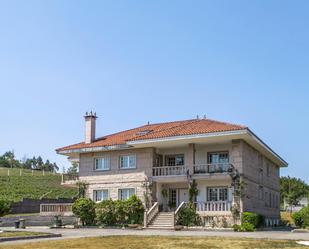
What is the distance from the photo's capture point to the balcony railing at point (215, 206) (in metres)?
35.7

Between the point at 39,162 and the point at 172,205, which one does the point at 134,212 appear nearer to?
the point at 172,205

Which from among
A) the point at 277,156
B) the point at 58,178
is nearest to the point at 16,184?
the point at 58,178

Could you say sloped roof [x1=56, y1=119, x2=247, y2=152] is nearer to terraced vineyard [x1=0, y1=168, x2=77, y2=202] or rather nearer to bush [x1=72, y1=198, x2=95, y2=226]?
bush [x1=72, y1=198, x2=95, y2=226]

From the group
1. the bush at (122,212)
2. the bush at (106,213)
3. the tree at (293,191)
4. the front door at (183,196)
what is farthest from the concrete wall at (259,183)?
the tree at (293,191)

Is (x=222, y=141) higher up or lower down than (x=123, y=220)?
higher up

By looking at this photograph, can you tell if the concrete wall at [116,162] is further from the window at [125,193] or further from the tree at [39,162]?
the tree at [39,162]

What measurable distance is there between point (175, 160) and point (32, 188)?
41510mm

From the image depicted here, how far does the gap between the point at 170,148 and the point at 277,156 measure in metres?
11.1

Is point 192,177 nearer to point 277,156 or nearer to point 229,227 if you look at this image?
point 229,227

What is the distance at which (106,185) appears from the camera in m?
41.6

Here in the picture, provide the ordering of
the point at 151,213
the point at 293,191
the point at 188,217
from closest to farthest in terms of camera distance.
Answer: the point at 188,217 < the point at 151,213 < the point at 293,191

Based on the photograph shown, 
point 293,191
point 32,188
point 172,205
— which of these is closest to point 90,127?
point 172,205

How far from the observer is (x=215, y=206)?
35.9 metres

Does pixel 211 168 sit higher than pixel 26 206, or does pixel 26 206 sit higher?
pixel 211 168
